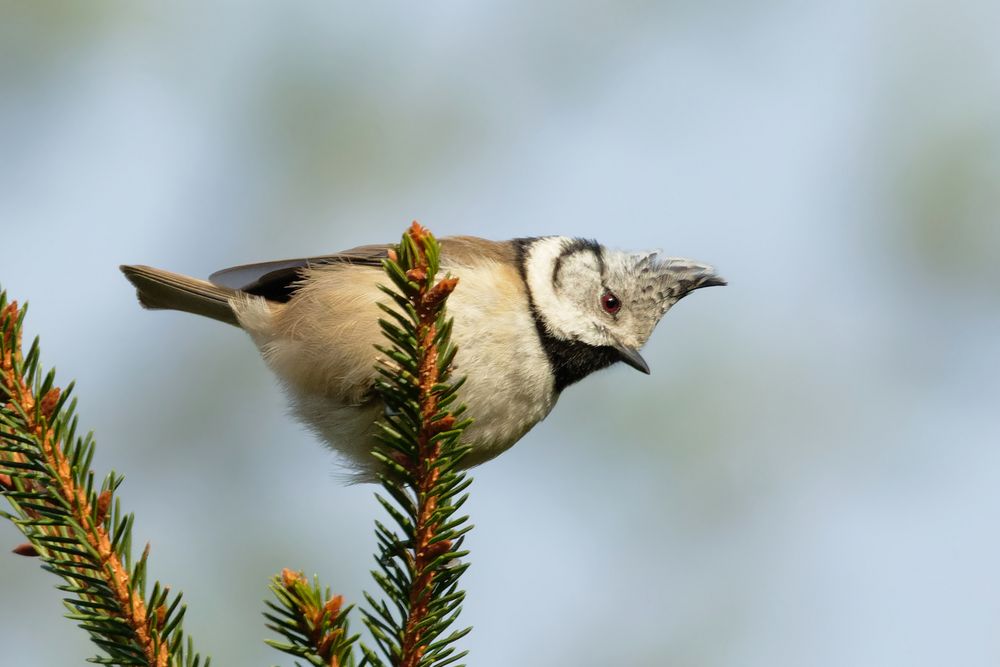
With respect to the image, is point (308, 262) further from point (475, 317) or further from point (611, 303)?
point (611, 303)

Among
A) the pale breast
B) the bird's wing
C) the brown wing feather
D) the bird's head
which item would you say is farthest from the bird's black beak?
the bird's wing

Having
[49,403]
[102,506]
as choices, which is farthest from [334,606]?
[49,403]

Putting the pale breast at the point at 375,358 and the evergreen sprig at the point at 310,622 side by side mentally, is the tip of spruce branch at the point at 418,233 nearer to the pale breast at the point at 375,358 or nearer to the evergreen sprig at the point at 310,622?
the evergreen sprig at the point at 310,622

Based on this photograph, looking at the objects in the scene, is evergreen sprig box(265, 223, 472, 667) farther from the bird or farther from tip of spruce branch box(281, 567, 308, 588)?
the bird

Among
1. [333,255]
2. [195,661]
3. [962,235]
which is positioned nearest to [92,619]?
[195,661]

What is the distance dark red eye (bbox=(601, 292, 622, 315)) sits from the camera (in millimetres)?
4625

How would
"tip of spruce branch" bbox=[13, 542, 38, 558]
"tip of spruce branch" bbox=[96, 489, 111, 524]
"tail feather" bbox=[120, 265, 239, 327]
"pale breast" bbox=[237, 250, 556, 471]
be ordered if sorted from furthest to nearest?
"tail feather" bbox=[120, 265, 239, 327] < "pale breast" bbox=[237, 250, 556, 471] < "tip of spruce branch" bbox=[13, 542, 38, 558] < "tip of spruce branch" bbox=[96, 489, 111, 524]

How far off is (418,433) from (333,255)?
2029 mm

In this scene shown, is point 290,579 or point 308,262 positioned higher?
point 308,262

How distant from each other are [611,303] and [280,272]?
1.55 m

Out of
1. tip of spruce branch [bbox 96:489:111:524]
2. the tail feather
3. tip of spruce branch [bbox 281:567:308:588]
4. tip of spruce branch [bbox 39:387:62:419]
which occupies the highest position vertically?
the tail feather

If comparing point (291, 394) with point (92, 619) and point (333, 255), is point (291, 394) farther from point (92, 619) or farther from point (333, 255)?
point (92, 619)

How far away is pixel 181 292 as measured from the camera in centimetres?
489

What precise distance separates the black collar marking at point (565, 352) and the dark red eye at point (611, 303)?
14 centimetres
